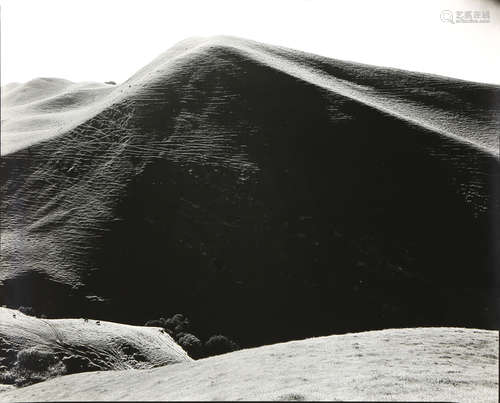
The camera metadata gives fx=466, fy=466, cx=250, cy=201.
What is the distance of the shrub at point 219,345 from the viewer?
59.0ft

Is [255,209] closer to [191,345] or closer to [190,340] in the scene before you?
[190,340]

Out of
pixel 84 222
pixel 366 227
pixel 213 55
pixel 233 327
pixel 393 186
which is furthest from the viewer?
pixel 213 55

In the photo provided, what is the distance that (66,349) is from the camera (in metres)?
12.4

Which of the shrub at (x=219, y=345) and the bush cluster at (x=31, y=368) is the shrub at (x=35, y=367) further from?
the shrub at (x=219, y=345)

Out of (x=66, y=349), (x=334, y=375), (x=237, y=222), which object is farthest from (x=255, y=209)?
(x=334, y=375)

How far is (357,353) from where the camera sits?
886cm

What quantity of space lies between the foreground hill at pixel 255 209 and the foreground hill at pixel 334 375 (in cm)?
1003

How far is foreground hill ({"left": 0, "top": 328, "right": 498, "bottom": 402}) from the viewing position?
6.48 m

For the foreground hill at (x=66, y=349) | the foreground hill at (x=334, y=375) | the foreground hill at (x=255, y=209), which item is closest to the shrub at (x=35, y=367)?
the foreground hill at (x=66, y=349)

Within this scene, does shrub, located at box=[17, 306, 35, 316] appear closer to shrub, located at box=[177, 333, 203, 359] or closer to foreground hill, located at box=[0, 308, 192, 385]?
foreground hill, located at box=[0, 308, 192, 385]

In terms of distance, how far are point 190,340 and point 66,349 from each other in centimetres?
638

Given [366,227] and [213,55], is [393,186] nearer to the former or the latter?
[366,227]

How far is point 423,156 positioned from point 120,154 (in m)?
16.9

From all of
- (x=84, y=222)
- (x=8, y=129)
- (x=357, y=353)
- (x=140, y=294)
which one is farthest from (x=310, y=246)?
(x=8, y=129)
